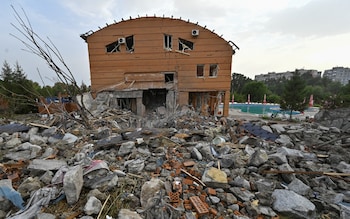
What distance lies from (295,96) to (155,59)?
44.5 ft

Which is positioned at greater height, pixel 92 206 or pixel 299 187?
pixel 92 206

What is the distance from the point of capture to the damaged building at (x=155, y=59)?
10.5m

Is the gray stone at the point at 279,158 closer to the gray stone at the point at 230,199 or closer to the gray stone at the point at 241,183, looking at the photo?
the gray stone at the point at 241,183

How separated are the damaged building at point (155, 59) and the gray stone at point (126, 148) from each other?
7553 millimetres

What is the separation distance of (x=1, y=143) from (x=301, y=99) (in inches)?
773

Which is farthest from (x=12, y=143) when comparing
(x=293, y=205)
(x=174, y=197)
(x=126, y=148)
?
(x=293, y=205)

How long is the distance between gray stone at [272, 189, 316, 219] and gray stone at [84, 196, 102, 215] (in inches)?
86.8

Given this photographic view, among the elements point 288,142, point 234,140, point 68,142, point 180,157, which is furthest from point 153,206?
point 288,142

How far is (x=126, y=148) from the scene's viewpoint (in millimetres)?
3250

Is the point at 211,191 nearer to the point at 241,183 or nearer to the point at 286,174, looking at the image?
the point at 241,183

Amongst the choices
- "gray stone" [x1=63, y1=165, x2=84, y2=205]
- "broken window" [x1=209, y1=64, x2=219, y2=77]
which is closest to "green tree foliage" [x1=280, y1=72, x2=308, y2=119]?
"broken window" [x1=209, y1=64, x2=219, y2=77]

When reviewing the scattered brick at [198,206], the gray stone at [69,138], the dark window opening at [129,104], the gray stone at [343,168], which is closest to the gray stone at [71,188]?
the scattered brick at [198,206]

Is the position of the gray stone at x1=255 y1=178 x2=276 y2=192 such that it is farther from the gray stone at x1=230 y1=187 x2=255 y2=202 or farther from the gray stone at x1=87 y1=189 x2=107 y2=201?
the gray stone at x1=87 y1=189 x2=107 y2=201

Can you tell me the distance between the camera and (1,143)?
3.69 meters
